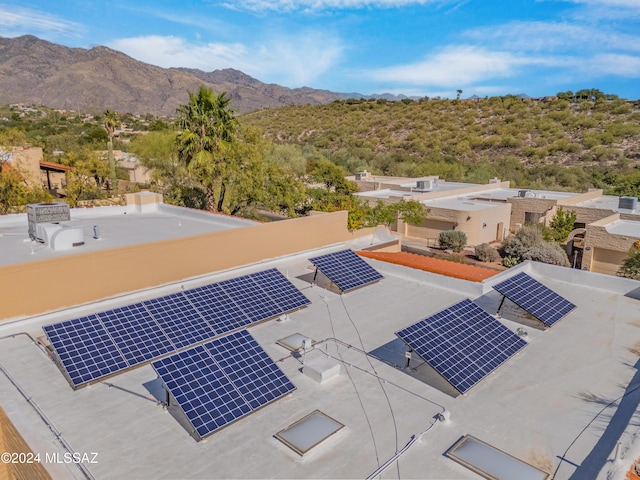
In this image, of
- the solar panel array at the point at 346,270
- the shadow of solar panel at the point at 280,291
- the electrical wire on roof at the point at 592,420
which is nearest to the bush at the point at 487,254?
the solar panel array at the point at 346,270

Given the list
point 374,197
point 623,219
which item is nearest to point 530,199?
point 623,219

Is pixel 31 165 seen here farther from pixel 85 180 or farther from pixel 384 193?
pixel 384 193

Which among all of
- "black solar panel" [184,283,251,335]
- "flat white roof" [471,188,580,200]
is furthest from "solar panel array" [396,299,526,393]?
"flat white roof" [471,188,580,200]

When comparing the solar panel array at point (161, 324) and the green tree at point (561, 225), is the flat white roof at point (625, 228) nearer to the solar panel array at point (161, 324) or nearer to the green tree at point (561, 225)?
the green tree at point (561, 225)

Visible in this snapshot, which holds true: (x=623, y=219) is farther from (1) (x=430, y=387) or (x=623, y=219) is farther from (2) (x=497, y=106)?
(2) (x=497, y=106)

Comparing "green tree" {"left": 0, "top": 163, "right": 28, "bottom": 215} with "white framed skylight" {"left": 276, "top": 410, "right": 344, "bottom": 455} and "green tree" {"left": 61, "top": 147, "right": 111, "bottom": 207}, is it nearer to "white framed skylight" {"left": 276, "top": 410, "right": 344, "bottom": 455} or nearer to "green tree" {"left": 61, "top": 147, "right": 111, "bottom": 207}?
"green tree" {"left": 61, "top": 147, "right": 111, "bottom": 207}

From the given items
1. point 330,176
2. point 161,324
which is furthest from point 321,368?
point 330,176
